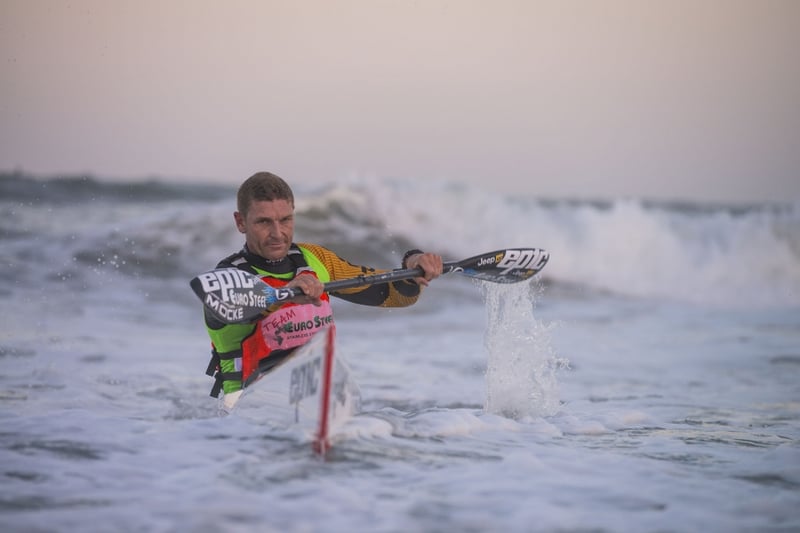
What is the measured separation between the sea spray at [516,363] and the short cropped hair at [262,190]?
1601mm

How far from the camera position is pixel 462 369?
7910 mm

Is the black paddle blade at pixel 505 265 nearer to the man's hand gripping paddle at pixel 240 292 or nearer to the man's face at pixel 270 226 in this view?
the man's hand gripping paddle at pixel 240 292

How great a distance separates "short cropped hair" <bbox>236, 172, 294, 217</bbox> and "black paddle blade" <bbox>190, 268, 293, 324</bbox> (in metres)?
0.35

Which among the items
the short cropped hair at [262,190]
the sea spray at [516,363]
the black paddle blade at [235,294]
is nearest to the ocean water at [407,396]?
the sea spray at [516,363]

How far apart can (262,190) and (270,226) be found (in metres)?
0.17

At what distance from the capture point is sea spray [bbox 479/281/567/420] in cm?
497

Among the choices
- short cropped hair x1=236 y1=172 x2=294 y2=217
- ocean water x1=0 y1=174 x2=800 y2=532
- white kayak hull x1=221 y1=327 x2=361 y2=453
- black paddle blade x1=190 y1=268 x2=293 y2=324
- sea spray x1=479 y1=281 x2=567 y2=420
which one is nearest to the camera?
ocean water x1=0 y1=174 x2=800 y2=532

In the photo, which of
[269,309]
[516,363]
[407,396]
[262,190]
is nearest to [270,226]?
[262,190]

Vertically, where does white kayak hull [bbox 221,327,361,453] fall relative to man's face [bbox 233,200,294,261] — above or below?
below

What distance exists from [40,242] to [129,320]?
446 cm

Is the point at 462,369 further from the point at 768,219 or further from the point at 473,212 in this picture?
the point at 768,219

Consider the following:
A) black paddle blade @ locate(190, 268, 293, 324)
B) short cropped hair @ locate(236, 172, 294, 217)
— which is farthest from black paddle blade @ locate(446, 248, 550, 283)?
black paddle blade @ locate(190, 268, 293, 324)

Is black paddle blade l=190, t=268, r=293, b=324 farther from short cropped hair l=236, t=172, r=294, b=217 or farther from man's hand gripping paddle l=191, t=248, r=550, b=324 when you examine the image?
short cropped hair l=236, t=172, r=294, b=217

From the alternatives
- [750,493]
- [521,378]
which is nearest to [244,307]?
[521,378]
